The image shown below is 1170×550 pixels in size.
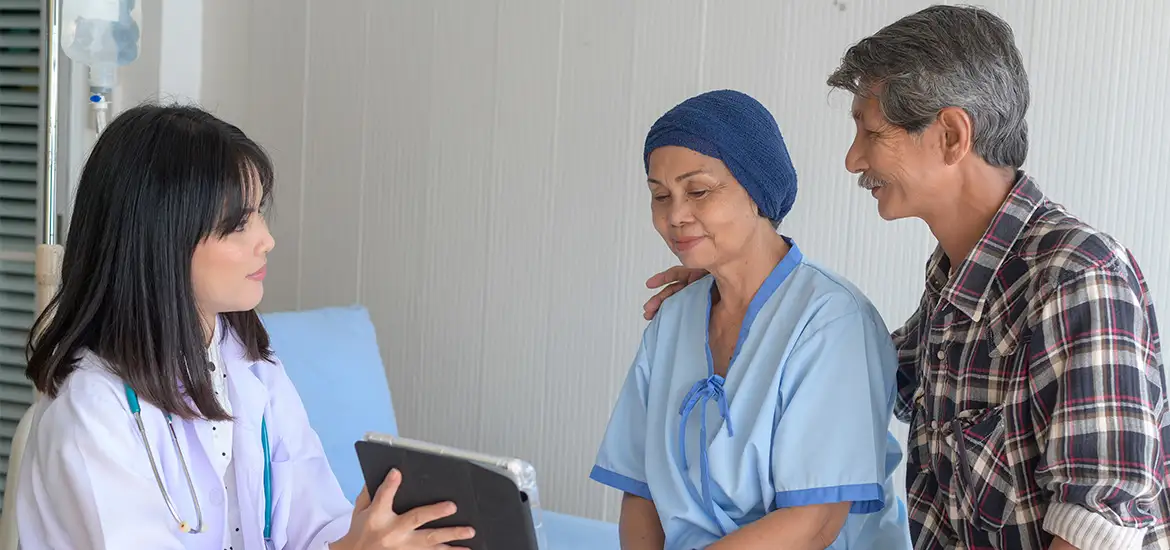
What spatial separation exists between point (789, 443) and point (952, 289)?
316 mm

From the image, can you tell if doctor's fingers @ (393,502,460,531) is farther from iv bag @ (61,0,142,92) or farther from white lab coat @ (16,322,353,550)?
iv bag @ (61,0,142,92)

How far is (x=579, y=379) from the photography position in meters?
2.90

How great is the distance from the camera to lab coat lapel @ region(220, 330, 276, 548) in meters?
1.54

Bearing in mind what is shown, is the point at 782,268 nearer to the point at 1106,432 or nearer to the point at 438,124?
the point at 1106,432

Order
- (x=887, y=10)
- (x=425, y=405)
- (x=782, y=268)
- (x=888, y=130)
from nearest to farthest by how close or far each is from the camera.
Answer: (x=888, y=130)
(x=782, y=268)
(x=887, y=10)
(x=425, y=405)

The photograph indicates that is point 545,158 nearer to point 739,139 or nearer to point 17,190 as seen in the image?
point 739,139

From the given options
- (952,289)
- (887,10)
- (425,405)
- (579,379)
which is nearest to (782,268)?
(952,289)

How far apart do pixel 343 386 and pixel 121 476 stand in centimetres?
108

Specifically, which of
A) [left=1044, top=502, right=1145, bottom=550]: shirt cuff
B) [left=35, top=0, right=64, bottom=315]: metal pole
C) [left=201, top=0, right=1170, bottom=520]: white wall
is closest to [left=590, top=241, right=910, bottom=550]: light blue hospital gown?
[left=1044, top=502, right=1145, bottom=550]: shirt cuff

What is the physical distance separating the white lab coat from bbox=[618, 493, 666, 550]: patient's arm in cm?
48

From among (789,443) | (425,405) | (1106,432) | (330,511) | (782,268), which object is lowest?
(425,405)

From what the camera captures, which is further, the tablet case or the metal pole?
the metal pole

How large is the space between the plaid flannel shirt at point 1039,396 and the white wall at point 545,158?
94 cm

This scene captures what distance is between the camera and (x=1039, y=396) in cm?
131
